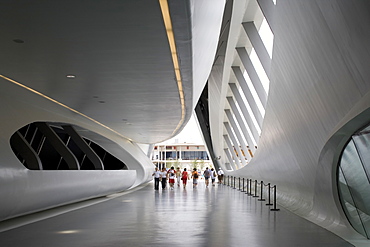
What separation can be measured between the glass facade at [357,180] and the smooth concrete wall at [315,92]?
26 cm

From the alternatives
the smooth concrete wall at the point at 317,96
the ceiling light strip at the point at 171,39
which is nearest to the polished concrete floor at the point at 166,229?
the smooth concrete wall at the point at 317,96

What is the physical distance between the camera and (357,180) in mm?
8172

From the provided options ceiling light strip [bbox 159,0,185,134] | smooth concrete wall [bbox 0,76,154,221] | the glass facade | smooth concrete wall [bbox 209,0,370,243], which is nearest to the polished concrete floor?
smooth concrete wall [bbox 0,76,154,221]

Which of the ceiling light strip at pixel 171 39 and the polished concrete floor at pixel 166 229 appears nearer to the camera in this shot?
the ceiling light strip at pixel 171 39

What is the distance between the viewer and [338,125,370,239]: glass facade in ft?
25.1

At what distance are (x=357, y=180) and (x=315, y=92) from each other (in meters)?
2.04

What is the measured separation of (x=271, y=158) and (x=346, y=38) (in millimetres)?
10294

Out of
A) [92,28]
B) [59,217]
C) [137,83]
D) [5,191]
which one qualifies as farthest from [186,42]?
[59,217]

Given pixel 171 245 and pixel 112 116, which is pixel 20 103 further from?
pixel 171 245

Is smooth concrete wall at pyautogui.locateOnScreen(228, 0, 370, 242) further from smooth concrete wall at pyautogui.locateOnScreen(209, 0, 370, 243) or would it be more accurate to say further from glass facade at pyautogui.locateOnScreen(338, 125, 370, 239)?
glass facade at pyautogui.locateOnScreen(338, 125, 370, 239)

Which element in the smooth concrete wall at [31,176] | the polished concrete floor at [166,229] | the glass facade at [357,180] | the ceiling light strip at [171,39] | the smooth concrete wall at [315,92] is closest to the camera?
the ceiling light strip at [171,39]

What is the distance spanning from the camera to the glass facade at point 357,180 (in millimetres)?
7645

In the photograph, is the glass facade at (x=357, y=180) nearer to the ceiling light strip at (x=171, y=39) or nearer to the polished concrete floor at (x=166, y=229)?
the polished concrete floor at (x=166, y=229)

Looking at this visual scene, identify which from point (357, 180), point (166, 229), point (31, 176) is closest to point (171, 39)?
point (166, 229)
